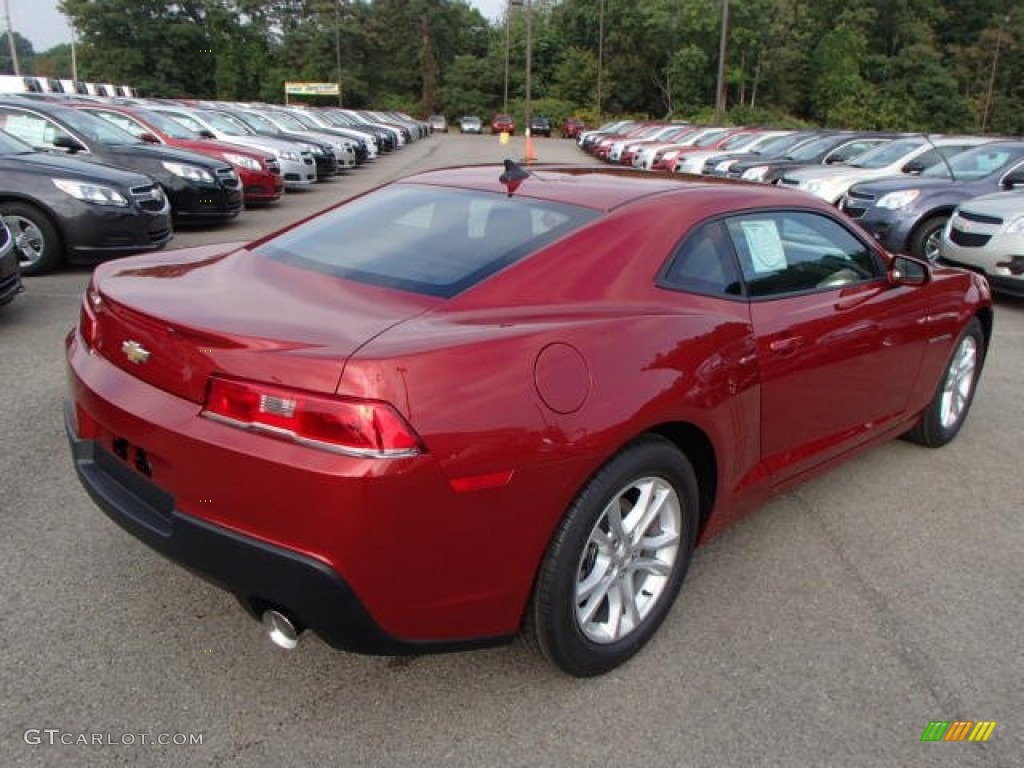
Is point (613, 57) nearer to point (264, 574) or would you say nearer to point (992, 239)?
point (992, 239)

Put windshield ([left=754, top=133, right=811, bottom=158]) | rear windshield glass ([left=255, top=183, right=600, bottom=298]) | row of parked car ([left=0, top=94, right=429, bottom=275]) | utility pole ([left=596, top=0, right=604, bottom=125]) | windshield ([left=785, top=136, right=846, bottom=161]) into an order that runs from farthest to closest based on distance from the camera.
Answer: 1. utility pole ([left=596, top=0, right=604, bottom=125])
2. windshield ([left=754, top=133, right=811, bottom=158])
3. windshield ([left=785, top=136, right=846, bottom=161])
4. row of parked car ([left=0, top=94, right=429, bottom=275])
5. rear windshield glass ([left=255, top=183, right=600, bottom=298])

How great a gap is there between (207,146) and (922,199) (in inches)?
406

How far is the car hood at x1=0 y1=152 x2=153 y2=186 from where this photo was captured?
312 inches

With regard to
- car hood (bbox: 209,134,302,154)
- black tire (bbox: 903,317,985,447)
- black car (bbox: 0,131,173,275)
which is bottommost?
black tire (bbox: 903,317,985,447)

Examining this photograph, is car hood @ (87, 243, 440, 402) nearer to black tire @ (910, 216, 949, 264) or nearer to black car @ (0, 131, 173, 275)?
black car @ (0, 131, 173, 275)

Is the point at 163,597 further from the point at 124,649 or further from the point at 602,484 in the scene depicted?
the point at 602,484

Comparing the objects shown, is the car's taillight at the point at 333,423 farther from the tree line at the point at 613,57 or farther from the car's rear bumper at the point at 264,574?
the tree line at the point at 613,57

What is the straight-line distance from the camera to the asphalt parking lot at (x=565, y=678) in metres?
2.37

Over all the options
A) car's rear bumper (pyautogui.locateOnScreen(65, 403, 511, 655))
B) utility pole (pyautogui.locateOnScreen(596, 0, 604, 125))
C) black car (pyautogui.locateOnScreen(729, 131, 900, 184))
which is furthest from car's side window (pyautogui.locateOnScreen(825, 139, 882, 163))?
utility pole (pyautogui.locateOnScreen(596, 0, 604, 125))

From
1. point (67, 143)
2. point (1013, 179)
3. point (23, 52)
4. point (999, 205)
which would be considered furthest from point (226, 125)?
point (23, 52)

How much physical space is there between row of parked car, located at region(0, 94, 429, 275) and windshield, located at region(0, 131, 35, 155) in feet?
0.05

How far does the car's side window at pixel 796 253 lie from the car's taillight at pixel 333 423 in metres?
1.64

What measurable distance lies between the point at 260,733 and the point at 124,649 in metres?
0.63

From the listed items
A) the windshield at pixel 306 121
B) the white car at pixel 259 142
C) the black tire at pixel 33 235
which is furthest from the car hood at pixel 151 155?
the windshield at pixel 306 121
